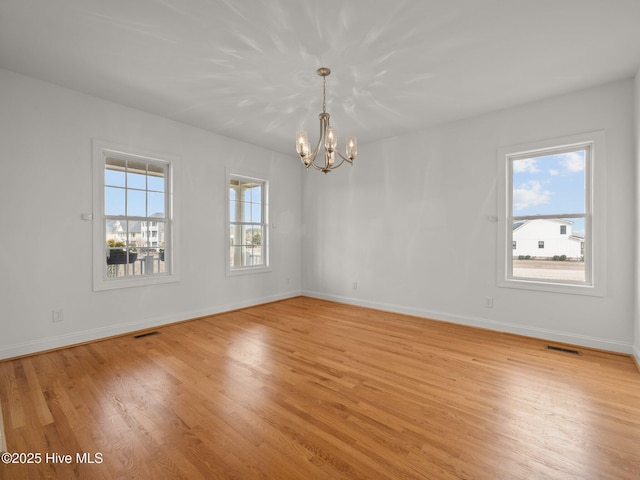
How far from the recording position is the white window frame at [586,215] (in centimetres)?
319

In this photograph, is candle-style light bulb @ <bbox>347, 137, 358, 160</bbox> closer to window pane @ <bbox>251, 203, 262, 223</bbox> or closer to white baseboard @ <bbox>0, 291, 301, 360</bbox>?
window pane @ <bbox>251, 203, 262, 223</bbox>

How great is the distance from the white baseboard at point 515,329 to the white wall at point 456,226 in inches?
0.5

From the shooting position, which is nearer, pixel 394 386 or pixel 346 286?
pixel 394 386

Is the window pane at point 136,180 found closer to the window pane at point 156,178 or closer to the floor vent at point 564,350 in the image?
the window pane at point 156,178

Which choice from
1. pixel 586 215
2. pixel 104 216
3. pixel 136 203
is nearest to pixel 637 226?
pixel 586 215

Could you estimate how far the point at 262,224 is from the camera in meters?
5.54

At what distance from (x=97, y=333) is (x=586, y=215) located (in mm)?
5858

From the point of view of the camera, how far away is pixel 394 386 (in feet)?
7.86

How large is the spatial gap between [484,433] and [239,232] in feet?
14.5

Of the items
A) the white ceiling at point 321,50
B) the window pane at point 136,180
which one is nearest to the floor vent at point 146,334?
the window pane at point 136,180

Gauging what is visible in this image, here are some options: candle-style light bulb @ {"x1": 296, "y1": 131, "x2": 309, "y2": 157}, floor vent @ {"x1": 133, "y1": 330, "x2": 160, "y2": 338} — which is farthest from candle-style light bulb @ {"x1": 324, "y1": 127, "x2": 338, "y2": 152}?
floor vent @ {"x1": 133, "y1": 330, "x2": 160, "y2": 338}

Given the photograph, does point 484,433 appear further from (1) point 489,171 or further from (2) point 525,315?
(1) point 489,171

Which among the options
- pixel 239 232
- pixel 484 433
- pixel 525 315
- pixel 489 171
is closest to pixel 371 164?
pixel 489 171

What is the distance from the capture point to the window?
508cm
